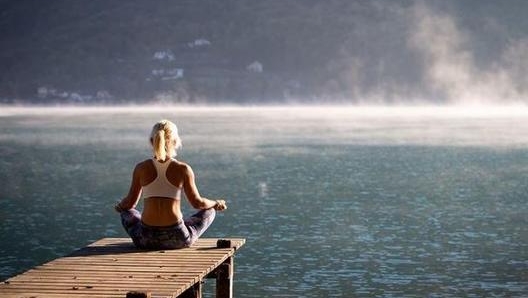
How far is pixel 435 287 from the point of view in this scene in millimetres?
29812

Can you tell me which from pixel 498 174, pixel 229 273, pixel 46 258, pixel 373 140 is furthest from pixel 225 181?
pixel 373 140

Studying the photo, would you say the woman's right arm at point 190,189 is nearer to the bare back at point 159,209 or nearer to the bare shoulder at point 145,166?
the bare back at point 159,209

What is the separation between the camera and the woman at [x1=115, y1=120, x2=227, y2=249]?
58.9 ft

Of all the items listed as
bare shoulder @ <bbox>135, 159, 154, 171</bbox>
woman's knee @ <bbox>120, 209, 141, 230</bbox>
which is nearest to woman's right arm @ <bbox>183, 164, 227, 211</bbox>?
bare shoulder @ <bbox>135, 159, 154, 171</bbox>

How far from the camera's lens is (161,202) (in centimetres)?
1820

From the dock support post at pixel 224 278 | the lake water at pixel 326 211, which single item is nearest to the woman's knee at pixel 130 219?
the dock support post at pixel 224 278

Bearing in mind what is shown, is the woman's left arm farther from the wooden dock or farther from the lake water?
the lake water

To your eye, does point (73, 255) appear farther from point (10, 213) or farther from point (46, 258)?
point (10, 213)

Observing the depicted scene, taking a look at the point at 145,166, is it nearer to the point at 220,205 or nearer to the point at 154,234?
the point at 154,234

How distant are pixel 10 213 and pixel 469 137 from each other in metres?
95.3

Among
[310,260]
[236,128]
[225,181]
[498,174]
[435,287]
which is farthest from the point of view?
[236,128]

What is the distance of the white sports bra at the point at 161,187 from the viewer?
59.0 ft

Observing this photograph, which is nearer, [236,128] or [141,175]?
[141,175]

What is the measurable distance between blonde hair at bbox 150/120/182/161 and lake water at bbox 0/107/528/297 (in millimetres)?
11196
